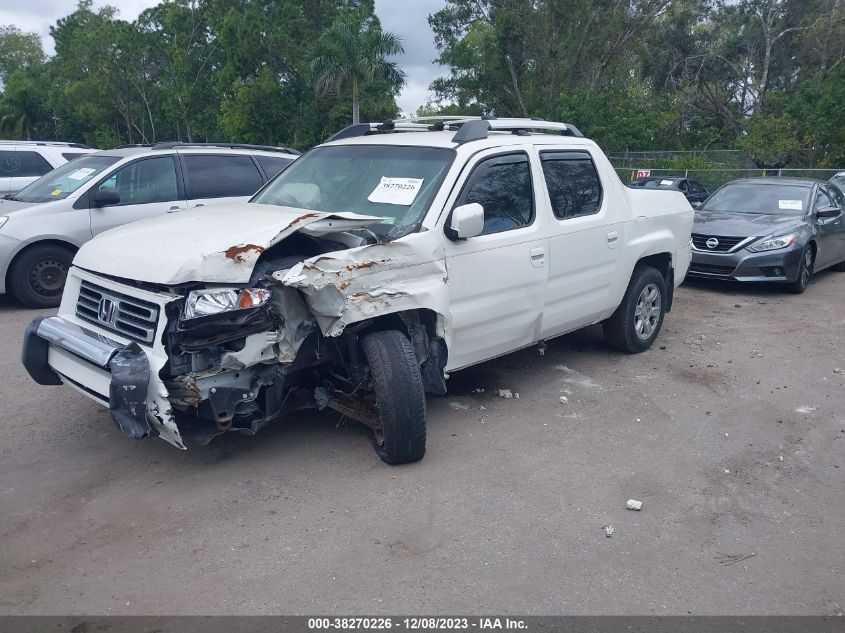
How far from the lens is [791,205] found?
10.6 metres

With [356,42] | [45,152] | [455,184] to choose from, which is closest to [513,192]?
[455,184]

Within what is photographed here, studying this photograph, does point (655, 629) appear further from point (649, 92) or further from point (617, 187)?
point (649, 92)

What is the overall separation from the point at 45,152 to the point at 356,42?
20.0 m

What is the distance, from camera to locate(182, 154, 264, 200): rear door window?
8828 mm

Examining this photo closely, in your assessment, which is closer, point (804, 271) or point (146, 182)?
point (146, 182)

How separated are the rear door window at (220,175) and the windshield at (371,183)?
3.28 metres

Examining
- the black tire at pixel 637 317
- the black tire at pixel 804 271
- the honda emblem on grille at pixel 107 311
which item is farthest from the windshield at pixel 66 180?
the black tire at pixel 804 271

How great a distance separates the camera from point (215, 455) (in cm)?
466

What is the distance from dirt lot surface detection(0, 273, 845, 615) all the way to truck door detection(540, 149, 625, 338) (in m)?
0.66

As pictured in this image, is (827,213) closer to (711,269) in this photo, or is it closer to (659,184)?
(711,269)

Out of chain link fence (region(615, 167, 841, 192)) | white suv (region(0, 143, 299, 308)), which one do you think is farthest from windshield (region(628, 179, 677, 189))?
white suv (region(0, 143, 299, 308))

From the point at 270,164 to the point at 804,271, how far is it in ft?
24.1

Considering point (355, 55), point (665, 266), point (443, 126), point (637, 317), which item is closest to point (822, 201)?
point (665, 266)

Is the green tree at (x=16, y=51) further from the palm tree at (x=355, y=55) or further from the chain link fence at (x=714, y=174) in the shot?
the chain link fence at (x=714, y=174)
